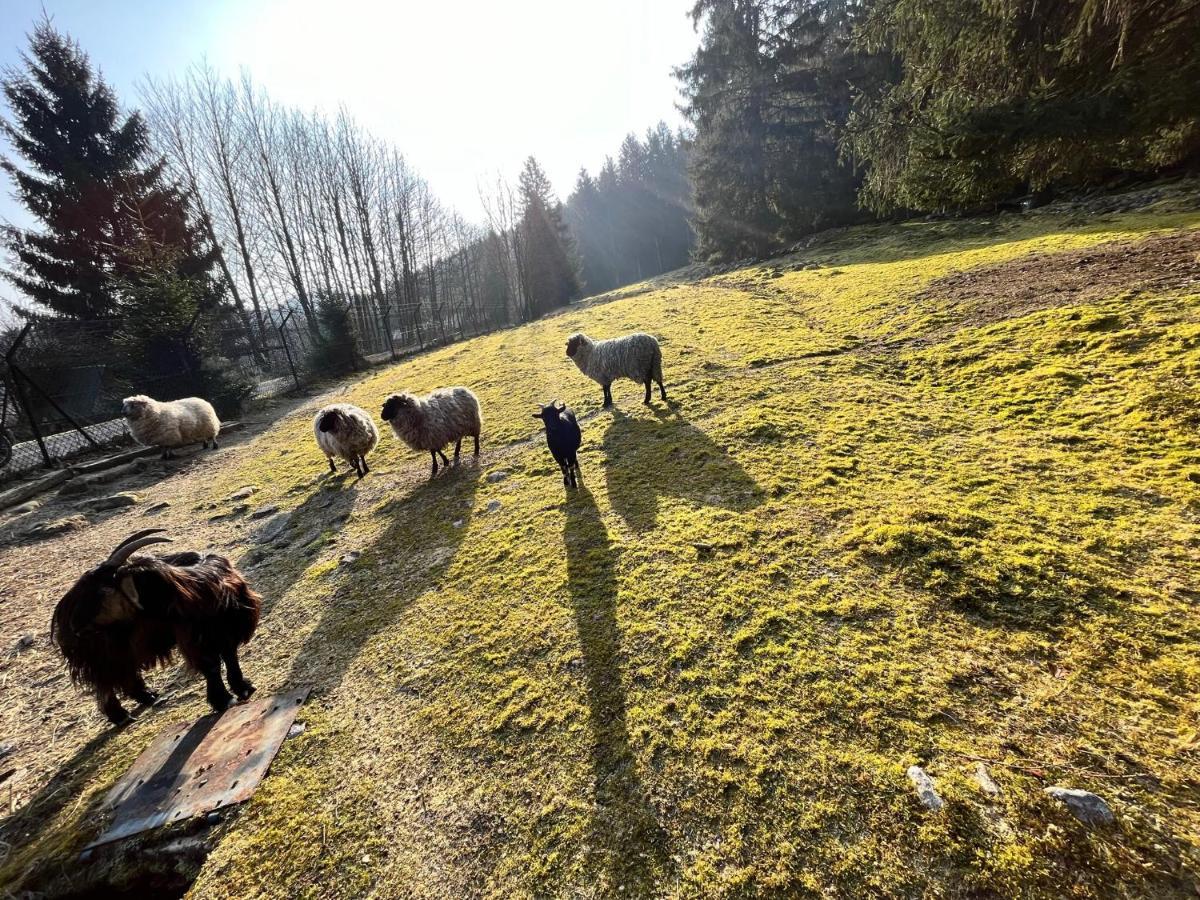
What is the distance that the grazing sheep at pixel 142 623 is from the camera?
292 cm

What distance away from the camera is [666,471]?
534cm

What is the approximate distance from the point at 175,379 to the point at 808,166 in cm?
2936

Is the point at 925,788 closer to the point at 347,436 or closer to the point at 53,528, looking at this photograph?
the point at 347,436

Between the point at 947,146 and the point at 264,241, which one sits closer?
the point at 947,146

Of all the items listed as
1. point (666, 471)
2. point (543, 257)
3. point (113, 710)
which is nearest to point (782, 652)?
point (666, 471)

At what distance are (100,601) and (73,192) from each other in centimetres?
2335

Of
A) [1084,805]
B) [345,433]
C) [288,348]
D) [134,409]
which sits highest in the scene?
[288,348]

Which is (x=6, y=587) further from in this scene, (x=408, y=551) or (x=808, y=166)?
(x=808, y=166)

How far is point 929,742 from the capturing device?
6.86 feet

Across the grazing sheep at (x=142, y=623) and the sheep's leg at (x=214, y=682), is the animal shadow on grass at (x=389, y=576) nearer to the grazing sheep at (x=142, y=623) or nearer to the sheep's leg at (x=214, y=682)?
the sheep's leg at (x=214, y=682)

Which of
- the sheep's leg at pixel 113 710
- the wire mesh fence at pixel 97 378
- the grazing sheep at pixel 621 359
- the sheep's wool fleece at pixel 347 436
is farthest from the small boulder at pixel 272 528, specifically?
the wire mesh fence at pixel 97 378

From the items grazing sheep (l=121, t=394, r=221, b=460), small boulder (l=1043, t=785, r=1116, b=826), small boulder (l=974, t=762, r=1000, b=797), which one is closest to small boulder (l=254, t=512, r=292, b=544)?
grazing sheep (l=121, t=394, r=221, b=460)

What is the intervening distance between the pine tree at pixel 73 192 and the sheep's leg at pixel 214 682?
61.7 ft

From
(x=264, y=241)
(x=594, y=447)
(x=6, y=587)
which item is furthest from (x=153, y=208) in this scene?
(x=594, y=447)
